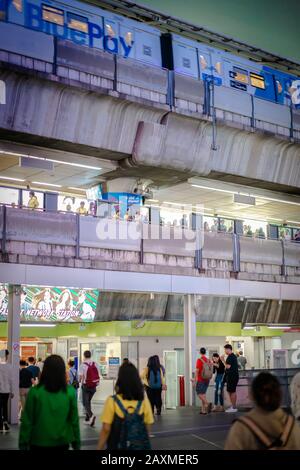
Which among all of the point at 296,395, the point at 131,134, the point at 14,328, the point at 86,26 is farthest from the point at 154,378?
the point at 86,26

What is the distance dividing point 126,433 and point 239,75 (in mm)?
22105

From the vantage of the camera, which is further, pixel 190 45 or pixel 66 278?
pixel 190 45

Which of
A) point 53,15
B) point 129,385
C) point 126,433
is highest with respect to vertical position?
point 53,15

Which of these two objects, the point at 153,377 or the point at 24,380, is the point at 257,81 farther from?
the point at 24,380

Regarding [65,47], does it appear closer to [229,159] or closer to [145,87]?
[145,87]

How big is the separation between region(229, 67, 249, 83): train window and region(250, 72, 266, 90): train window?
1.29 feet

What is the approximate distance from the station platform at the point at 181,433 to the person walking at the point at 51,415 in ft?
22.0

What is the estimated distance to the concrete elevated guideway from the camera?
20.5 metres

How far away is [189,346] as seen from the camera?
22875 mm

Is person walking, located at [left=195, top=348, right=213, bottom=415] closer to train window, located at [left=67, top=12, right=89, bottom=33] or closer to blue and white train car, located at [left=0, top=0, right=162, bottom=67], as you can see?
blue and white train car, located at [left=0, top=0, right=162, bottom=67]

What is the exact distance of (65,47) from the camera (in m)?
20.8

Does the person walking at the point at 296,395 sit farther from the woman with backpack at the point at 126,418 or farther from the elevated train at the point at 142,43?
the elevated train at the point at 142,43
